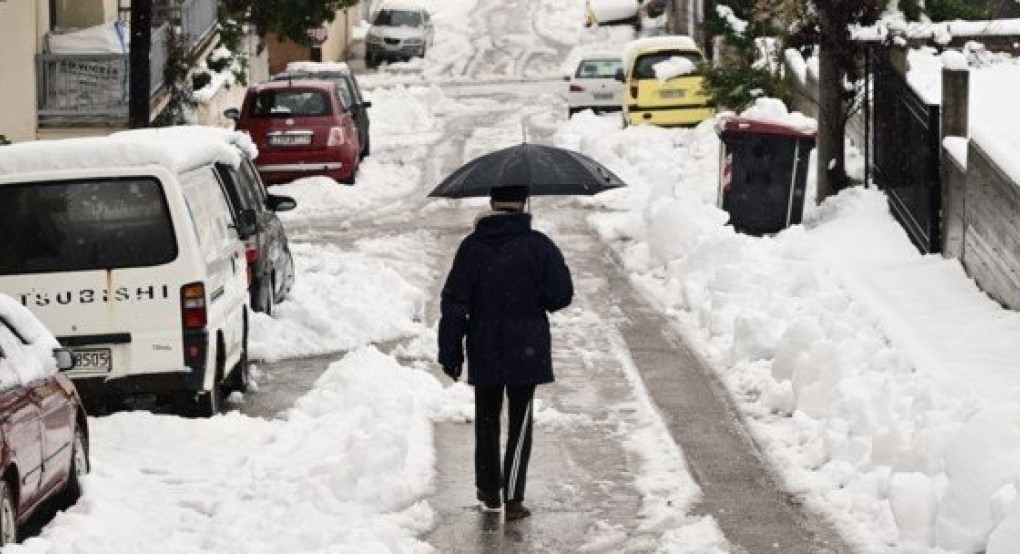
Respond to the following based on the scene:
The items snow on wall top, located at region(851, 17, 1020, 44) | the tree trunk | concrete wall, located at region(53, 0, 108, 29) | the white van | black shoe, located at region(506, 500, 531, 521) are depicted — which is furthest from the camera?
concrete wall, located at region(53, 0, 108, 29)

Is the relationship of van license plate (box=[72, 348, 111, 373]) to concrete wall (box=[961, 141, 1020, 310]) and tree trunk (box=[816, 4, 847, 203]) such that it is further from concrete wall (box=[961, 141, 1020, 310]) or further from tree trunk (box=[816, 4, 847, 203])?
tree trunk (box=[816, 4, 847, 203])

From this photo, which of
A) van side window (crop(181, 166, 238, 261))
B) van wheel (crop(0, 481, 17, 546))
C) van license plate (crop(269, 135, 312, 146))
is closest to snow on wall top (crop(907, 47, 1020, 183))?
van side window (crop(181, 166, 238, 261))

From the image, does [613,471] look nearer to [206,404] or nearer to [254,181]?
[206,404]

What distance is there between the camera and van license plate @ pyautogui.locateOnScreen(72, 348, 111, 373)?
14.6m

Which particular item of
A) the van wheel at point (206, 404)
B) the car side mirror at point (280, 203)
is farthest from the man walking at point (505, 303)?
the car side mirror at point (280, 203)

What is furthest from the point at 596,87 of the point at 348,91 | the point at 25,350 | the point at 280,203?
the point at 25,350

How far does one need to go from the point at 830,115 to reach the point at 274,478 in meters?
12.9

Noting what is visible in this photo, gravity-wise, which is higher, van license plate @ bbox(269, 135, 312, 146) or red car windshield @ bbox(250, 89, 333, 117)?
red car windshield @ bbox(250, 89, 333, 117)

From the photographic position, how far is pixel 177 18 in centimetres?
3650

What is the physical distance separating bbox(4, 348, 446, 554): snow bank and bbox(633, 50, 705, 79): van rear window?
23.7m

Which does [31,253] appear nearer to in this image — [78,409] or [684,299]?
[78,409]

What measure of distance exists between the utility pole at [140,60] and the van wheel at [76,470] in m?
15.8

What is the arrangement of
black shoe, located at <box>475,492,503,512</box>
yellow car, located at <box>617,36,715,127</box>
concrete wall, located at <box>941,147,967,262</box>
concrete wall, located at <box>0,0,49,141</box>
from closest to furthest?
black shoe, located at <box>475,492,503,512</box> < concrete wall, located at <box>941,147,967,262</box> < concrete wall, located at <box>0,0,49,141</box> < yellow car, located at <box>617,36,715,127</box>

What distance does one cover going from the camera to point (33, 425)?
447 inches
